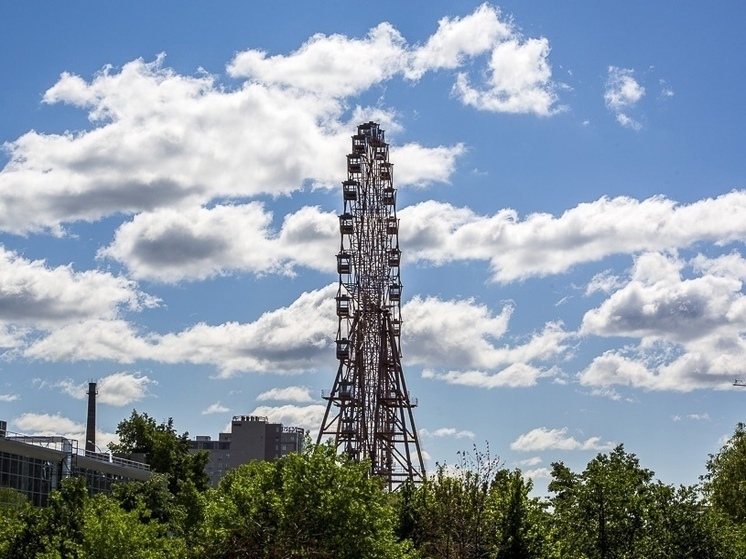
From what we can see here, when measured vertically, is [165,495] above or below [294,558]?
above

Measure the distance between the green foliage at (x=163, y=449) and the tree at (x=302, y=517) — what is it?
165 feet

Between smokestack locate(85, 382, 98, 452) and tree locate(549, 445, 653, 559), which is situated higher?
smokestack locate(85, 382, 98, 452)

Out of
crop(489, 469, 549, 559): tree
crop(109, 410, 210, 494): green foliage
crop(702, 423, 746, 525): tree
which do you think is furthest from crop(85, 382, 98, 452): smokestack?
crop(489, 469, 549, 559): tree

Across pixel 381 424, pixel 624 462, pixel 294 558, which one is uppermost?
pixel 381 424

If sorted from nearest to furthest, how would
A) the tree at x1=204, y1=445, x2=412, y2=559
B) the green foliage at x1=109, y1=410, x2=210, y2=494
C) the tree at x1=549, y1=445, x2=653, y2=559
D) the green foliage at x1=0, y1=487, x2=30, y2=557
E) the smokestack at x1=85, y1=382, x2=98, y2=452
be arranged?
the tree at x1=204, y1=445, x2=412, y2=559 → the tree at x1=549, y1=445, x2=653, y2=559 → the green foliage at x1=0, y1=487, x2=30, y2=557 → the green foliage at x1=109, y1=410, x2=210, y2=494 → the smokestack at x1=85, y1=382, x2=98, y2=452

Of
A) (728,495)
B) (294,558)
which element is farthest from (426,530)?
(728,495)

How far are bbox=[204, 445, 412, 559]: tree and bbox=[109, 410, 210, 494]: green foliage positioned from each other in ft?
165

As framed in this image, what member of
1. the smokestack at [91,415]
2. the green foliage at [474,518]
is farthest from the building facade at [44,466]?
the smokestack at [91,415]

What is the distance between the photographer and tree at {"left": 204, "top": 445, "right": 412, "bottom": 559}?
132 ft

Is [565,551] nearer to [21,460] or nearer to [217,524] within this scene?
[217,524]

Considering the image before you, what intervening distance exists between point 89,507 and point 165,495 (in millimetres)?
18991

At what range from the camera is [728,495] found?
7381 centimetres

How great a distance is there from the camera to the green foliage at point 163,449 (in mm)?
94875

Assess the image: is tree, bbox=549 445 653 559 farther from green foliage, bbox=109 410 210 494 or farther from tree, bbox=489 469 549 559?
green foliage, bbox=109 410 210 494
